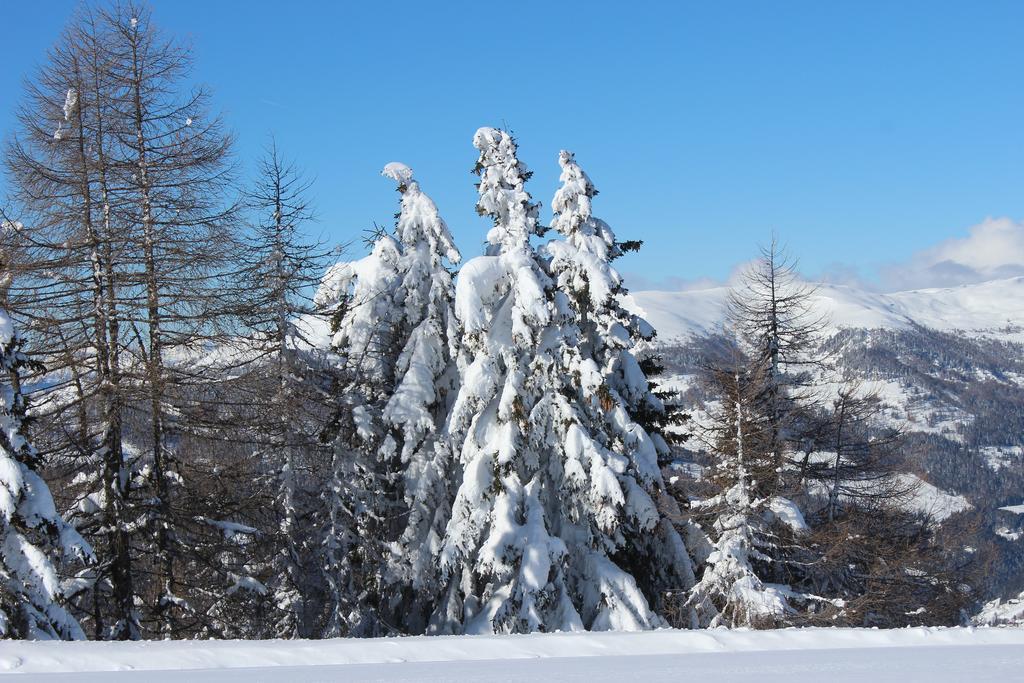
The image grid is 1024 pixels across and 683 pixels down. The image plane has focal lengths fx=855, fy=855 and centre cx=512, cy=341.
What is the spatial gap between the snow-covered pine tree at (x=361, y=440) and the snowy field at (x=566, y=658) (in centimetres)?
997

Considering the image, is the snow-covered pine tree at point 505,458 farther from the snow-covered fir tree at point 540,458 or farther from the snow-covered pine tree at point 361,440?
the snow-covered pine tree at point 361,440

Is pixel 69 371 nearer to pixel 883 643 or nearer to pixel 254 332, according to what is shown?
pixel 254 332

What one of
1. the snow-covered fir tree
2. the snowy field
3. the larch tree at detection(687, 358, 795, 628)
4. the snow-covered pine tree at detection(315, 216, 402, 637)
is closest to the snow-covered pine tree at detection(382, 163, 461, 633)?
the snow-covered pine tree at detection(315, 216, 402, 637)

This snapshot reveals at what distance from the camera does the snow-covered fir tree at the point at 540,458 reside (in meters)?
15.3

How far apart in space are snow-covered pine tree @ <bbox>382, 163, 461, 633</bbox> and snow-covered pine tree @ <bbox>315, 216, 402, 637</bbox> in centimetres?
33

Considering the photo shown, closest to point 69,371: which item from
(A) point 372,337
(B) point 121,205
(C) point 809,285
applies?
(B) point 121,205

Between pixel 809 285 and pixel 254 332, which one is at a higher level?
pixel 809 285

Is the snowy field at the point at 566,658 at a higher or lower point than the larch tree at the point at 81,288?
lower

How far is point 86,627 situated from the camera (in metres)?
20.7

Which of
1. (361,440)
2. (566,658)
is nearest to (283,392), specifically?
(361,440)

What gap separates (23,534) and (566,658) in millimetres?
8048

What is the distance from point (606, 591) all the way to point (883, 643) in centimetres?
810

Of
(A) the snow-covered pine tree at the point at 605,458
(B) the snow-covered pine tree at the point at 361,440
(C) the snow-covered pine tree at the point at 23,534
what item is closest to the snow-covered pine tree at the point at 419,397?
(B) the snow-covered pine tree at the point at 361,440

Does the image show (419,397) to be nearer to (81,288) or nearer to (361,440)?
(361,440)
